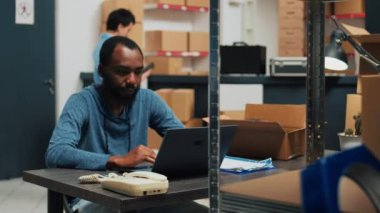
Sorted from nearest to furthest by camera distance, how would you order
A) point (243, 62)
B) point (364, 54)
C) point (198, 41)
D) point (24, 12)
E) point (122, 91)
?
1. point (364, 54)
2. point (122, 91)
3. point (243, 62)
4. point (24, 12)
5. point (198, 41)

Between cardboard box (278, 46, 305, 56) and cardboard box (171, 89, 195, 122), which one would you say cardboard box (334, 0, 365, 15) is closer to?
cardboard box (278, 46, 305, 56)

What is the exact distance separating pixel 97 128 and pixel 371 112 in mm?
1270

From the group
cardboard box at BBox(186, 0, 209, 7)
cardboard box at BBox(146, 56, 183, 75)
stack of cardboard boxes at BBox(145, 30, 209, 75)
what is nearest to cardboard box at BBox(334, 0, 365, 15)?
cardboard box at BBox(186, 0, 209, 7)

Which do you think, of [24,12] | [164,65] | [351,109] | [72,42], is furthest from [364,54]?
[164,65]

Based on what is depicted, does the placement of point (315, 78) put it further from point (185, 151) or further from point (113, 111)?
point (113, 111)

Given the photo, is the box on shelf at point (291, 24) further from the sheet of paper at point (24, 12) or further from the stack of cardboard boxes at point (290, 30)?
the sheet of paper at point (24, 12)

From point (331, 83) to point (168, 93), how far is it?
152 cm

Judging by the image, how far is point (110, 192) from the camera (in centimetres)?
171

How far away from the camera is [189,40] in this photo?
7000mm

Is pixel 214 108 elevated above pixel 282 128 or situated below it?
above

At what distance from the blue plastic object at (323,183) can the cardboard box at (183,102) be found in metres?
4.54

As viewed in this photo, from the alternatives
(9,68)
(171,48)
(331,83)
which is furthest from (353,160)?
(171,48)

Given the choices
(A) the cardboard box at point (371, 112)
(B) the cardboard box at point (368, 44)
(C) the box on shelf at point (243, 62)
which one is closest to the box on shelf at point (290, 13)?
(C) the box on shelf at point (243, 62)

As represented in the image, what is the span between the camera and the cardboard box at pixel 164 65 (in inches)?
262
